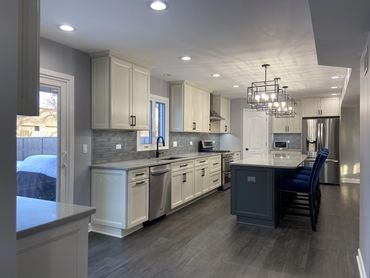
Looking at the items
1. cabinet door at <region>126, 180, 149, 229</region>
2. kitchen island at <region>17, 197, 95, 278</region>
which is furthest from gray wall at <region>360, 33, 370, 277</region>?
cabinet door at <region>126, 180, 149, 229</region>

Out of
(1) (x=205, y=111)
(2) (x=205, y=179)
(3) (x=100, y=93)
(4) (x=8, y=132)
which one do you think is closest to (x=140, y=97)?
(3) (x=100, y=93)

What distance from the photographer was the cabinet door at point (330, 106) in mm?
7469

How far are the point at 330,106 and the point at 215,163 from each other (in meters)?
3.77

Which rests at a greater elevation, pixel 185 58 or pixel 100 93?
pixel 185 58

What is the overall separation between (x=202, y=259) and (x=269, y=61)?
2.83 m

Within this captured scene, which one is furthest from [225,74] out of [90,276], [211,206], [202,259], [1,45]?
[1,45]

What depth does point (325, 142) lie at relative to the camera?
7.42 m

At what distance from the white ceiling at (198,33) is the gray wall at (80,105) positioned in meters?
0.15

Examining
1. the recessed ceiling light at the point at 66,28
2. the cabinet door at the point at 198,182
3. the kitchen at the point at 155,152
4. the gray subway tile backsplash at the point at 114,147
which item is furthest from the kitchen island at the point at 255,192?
the recessed ceiling light at the point at 66,28

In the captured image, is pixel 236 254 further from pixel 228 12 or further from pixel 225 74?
pixel 225 74

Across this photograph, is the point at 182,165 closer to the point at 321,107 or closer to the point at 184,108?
the point at 184,108

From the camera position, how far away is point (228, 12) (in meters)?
2.49

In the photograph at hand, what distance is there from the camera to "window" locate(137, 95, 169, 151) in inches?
196

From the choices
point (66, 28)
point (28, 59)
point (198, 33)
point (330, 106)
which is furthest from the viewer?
point (330, 106)
